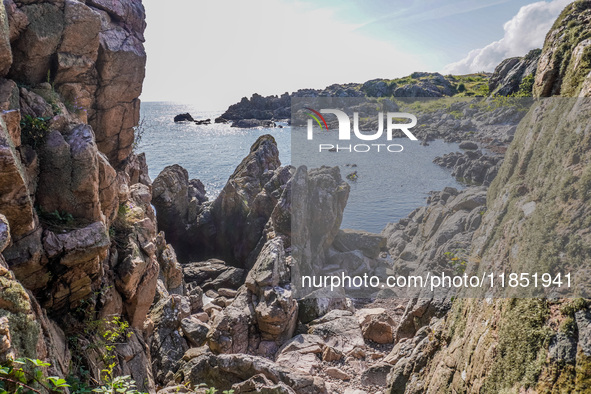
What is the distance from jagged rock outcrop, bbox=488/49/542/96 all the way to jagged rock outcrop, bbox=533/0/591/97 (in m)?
1.53

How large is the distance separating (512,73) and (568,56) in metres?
4.20

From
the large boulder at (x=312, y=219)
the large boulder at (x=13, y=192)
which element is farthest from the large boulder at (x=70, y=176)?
the large boulder at (x=312, y=219)

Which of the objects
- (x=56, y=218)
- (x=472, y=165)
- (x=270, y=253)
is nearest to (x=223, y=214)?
(x=270, y=253)

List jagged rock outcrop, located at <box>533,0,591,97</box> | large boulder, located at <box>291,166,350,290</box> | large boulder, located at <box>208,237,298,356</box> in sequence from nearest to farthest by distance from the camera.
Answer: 1. jagged rock outcrop, located at <box>533,0,591,97</box>
2. large boulder, located at <box>208,237,298,356</box>
3. large boulder, located at <box>291,166,350,290</box>

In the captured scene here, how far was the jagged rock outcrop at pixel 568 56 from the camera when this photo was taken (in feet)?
16.6

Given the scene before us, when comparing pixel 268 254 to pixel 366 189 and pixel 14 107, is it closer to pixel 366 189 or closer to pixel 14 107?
pixel 366 189

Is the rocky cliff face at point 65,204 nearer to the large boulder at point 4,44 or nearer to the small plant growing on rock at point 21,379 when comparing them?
the large boulder at point 4,44

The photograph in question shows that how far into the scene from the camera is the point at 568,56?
5.48 m

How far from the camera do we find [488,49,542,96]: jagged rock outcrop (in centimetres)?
838

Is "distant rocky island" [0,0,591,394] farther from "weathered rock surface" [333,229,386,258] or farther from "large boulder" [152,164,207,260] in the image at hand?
"large boulder" [152,164,207,260]

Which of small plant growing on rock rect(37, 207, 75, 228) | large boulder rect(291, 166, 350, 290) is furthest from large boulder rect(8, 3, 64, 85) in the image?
large boulder rect(291, 166, 350, 290)

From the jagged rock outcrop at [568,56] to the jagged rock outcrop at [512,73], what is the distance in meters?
1.53

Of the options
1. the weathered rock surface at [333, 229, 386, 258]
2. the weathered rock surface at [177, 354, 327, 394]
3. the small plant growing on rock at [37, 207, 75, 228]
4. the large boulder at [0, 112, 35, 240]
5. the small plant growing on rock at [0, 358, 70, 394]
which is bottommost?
the weathered rock surface at [177, 354, 327, 394]

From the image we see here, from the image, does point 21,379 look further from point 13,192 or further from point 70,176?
point 70,176
